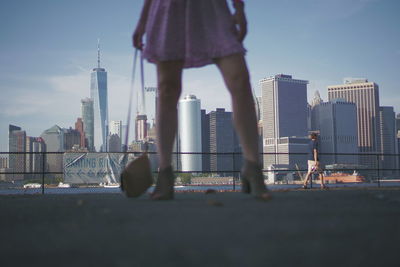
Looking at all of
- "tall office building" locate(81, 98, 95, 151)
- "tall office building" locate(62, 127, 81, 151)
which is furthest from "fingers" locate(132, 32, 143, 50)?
"tall office building" locate(81, 98, 95, 151)

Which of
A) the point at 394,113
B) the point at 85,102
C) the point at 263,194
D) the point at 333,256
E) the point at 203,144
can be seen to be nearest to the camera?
the point at 333,256

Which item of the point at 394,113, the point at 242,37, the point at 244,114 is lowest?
the point at 244,114

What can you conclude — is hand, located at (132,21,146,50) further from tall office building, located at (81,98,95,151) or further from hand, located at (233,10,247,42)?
tall office building, located at (81,98,95,151)

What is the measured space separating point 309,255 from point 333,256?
0.04 m

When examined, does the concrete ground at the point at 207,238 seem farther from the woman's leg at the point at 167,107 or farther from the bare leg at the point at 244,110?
the woman's leg at the point at 167,107

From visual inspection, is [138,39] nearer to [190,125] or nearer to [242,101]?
[242,101]

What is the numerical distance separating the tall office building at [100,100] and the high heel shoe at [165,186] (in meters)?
165

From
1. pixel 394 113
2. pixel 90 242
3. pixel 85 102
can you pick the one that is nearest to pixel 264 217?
pixel 90 242

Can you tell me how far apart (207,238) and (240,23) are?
5.03ft

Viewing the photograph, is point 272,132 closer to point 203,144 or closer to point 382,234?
point 203,144

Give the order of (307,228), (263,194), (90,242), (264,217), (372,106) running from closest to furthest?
(90,242) → (307,228) → (264,217) → (263,194) → (372,106)

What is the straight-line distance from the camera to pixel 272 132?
128 m

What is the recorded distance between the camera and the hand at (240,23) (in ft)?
7.66

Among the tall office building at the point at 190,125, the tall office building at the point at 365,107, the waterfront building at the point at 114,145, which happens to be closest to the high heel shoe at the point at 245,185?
the waterfront building at the point at 114,145
